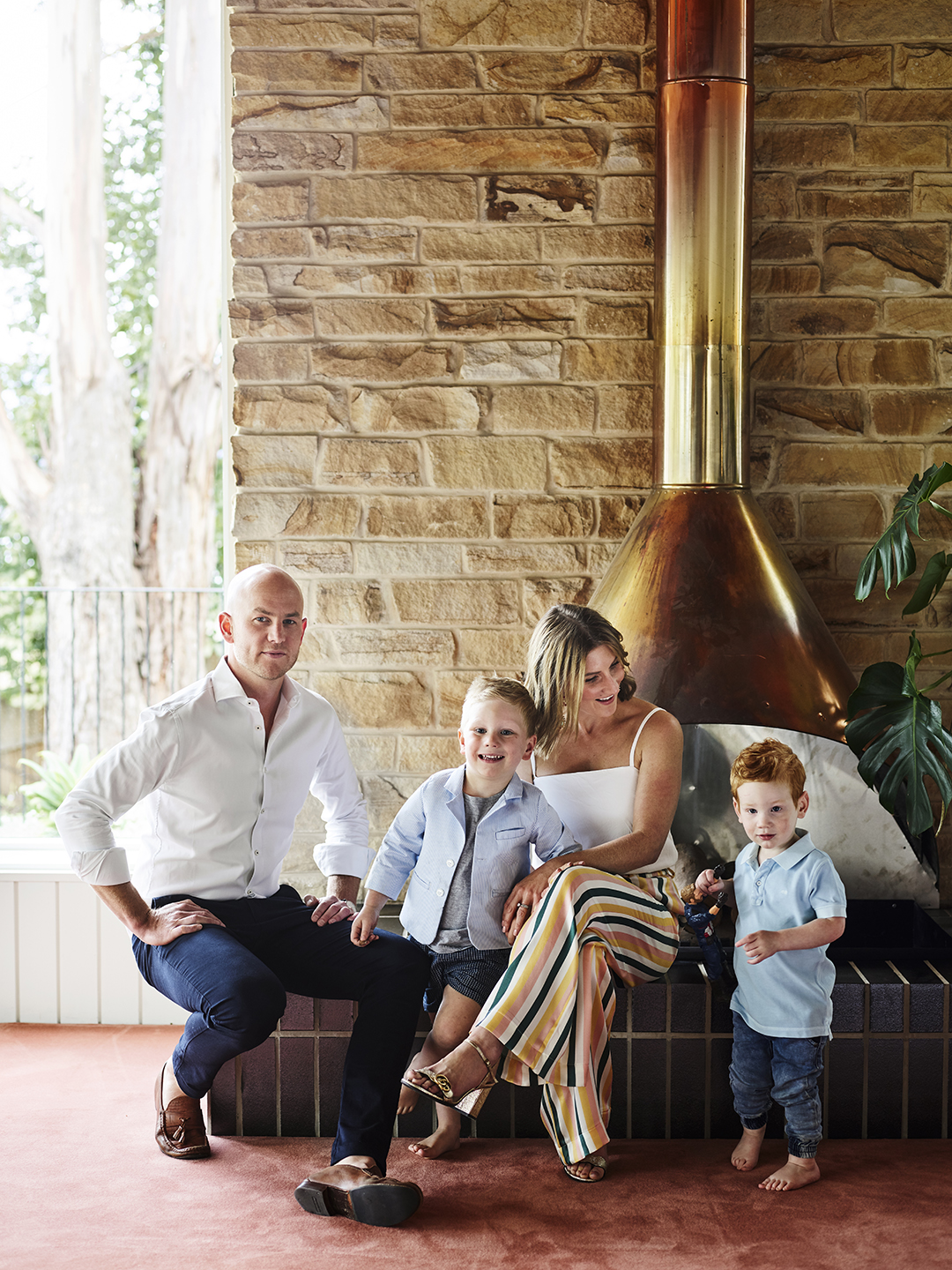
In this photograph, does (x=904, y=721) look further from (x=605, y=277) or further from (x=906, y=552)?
(x=605, y=277)

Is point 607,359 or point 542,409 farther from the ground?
point 607,359

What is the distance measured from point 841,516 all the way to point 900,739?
2.22 ft

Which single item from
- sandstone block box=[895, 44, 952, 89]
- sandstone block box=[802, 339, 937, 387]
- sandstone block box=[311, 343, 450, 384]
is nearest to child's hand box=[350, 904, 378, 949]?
sandstone block box=[311, 343, 450, 384]

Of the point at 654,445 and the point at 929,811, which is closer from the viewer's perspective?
the point at 929,811

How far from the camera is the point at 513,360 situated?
265 cm

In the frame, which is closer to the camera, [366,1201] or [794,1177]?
[366,1201]

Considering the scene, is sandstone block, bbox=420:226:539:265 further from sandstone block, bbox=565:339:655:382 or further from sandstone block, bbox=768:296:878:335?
sandstone block, bbox=768:296:878:335

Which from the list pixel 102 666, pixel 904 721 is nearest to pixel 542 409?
pixel 904 721

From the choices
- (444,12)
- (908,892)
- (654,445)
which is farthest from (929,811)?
(444,12)

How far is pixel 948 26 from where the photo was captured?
2.60 meters

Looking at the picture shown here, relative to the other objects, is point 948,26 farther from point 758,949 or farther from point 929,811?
point 758,949

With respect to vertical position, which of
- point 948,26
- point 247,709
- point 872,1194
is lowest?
point 872,1194

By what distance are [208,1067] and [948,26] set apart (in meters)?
2.67

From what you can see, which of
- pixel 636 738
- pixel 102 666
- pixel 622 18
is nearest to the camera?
A: pixel 636 738
